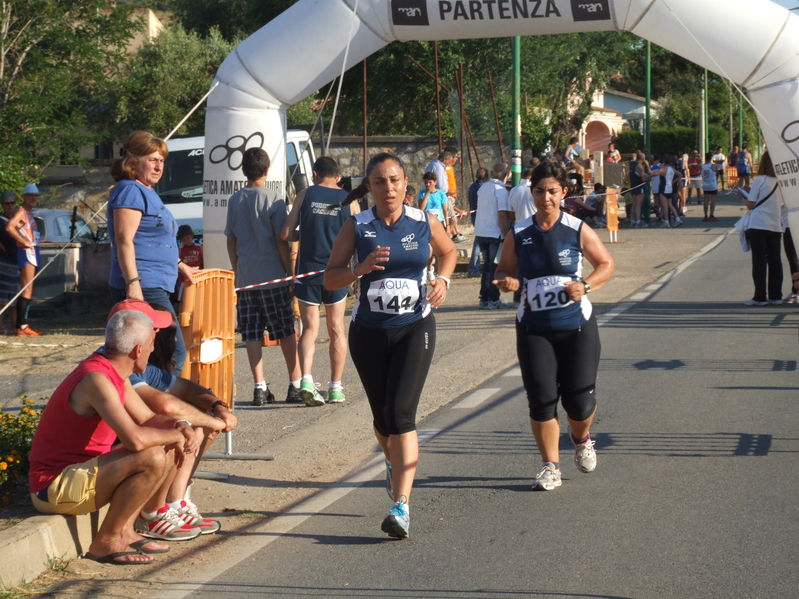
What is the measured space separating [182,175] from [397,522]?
1139 centimetres

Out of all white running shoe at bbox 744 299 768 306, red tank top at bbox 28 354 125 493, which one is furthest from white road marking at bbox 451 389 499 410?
white running shoe at bbox 744 299 768 306

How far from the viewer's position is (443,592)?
175 inches

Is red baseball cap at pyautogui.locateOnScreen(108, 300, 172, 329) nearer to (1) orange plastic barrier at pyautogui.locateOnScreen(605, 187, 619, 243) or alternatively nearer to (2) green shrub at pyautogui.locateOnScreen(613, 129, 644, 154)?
(1) orange plastic barrier at pyautogui.locateOnScreen(605, 187, 619, 243)

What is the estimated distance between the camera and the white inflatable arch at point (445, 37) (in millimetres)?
9898

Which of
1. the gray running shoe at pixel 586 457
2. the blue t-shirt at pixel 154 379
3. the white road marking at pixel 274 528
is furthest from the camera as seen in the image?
the gray running shoe at pixel 586 457

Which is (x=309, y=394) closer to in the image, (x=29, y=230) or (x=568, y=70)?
(x=29, y=230)

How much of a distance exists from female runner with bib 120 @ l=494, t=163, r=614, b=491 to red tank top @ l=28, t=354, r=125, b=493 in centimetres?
234

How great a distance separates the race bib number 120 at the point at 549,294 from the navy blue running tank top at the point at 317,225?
8.59 feet

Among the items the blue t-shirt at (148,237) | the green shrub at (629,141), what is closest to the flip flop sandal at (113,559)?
the blue t-shirt at (148,237)

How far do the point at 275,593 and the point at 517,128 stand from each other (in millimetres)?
15065

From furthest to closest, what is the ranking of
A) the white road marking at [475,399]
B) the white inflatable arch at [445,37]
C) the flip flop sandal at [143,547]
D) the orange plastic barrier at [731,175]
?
the orange plastic barrier at [731,175] < the white inflatable arch at [445,37] < the white road marking at [475,399] < the flip flop sandal at [143,547]

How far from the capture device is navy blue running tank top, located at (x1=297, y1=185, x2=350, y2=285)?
26.8 ft

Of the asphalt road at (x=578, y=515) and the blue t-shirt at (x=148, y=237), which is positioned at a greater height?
the blue t-shirt at (x=148, y=237)

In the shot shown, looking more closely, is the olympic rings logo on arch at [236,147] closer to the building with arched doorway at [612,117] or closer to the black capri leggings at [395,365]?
the black capri leggings at [395,365]
